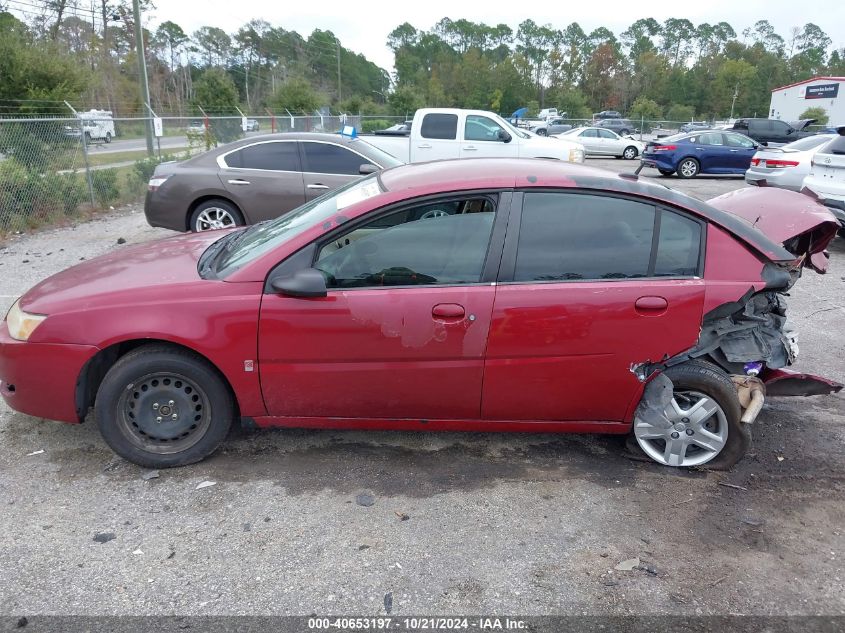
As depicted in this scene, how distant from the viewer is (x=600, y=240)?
3.34 m

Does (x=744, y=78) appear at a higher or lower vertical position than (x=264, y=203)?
higher

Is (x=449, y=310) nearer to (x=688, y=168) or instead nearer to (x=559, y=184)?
(x=559, y=184)

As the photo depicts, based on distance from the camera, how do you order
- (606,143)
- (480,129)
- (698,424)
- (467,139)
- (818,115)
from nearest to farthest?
(698,424) → (467,139) → (480,129) → (606,143) → (818,115)

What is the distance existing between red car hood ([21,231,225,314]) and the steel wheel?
1.67ft

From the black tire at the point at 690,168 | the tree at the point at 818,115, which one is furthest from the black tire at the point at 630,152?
the tree at the point at 818,115

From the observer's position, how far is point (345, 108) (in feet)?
145

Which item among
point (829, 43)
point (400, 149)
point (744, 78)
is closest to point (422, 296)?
point (400, 149)

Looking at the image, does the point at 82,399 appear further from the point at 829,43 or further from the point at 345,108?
the point at 829,43

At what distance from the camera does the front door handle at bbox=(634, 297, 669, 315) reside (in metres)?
3.24

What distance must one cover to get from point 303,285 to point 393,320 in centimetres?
49

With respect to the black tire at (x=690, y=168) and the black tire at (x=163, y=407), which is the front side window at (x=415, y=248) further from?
the black tire at (x=690, y=168)

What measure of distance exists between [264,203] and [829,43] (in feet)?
468

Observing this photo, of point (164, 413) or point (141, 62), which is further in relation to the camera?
point (141, 62)

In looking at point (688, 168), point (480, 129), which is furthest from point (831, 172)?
point (688, 168)
